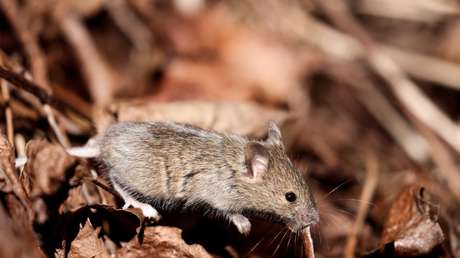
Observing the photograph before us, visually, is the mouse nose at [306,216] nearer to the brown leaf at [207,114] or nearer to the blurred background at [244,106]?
the blurred background at [244,106]

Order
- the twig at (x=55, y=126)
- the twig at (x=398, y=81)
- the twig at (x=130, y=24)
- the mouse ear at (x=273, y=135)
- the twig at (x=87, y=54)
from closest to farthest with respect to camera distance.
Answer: the mouse ear at (x=273, y=135), the twig at (x=55, y=126), the twig at (x=87, y=54), the twig at (x=398, y=81), the twig at (x=130, y=24)

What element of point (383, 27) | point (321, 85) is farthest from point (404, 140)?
point (383, 27)

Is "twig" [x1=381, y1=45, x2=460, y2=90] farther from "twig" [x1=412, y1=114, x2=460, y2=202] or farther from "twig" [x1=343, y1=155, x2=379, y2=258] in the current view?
"twig" [x1=343, y1=155, x2=379, y2=258]

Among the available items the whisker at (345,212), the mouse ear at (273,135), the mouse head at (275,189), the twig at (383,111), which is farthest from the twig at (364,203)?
the twig at (383,111)

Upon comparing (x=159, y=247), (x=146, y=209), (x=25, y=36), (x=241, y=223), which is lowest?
(x=159, y=247)

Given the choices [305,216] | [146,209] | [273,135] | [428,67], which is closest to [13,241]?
[146,209]

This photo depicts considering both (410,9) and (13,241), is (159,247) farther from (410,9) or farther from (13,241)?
(410,9)
